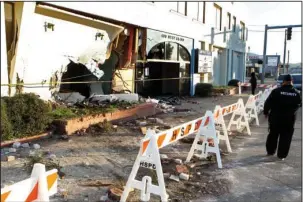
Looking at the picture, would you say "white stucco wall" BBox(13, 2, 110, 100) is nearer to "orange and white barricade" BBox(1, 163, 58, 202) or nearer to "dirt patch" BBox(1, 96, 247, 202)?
"dirt patch" BBox(1, 96, 247, 202)

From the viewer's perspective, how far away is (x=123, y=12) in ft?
44.6

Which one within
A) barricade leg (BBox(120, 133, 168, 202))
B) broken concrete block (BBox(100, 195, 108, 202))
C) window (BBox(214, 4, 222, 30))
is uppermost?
window (BBox(214, 4, 222, 30))

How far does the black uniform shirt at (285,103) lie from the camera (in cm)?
739

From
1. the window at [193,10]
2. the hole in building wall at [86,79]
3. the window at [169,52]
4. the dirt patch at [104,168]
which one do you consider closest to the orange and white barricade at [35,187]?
the dirt patch at [104,168]

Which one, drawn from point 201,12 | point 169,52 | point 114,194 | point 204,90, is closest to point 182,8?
point 169,52

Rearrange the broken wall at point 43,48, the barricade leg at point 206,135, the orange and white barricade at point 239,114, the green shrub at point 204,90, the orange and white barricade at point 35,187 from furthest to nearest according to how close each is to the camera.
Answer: the green shrub at point 204,90 < the orange and white barricade at point 239,114 < the broken wall at point 43,48 < the barricade leg at point 206,135 < the orange and white barricade at point 35,187

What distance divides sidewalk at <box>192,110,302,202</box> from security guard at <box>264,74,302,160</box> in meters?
0.32

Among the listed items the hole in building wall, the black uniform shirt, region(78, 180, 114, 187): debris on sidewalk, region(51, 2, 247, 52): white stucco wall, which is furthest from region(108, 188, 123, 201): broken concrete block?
region(51, 2, 247, 52): white stucco wall

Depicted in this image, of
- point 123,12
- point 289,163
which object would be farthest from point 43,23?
point 289,163

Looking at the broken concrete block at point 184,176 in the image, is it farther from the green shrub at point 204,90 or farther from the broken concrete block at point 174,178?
the green shrub at point 204,90

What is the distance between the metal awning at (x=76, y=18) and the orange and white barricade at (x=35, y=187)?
776 cm

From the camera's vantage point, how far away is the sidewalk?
5.23 metres

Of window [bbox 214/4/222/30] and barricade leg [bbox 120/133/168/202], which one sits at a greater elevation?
window [bbox 214/4/222/30]

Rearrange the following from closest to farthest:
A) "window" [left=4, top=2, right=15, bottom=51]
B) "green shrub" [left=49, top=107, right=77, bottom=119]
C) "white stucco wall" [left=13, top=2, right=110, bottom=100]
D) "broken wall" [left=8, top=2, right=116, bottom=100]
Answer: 1. "green shrub" [left=49, top=107, right=77, bottom=119]
2. "window" [left=4, top=2, right=15, bottom=51]
3. "broken wall" [left=8, top=2, right=116, bottom=100]
4. "white stucco wall" [left=13, top=2, right=110, bottom=100]
